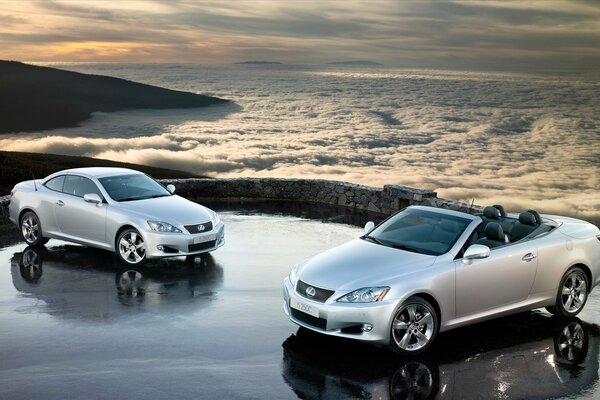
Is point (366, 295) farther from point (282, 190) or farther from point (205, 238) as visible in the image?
point (282, 190)

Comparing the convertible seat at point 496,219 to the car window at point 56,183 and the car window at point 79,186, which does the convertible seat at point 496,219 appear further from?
the car window at point 56,183

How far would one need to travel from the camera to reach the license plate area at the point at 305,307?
8.54m

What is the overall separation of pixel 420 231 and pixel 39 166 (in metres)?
43.9

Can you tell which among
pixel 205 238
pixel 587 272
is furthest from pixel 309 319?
pixel 205 238

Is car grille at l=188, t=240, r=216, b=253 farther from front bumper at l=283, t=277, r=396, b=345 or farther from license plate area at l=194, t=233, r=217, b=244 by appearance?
front bumper at l=283, t=277, r=396, b=345

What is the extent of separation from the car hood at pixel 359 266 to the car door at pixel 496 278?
52cm

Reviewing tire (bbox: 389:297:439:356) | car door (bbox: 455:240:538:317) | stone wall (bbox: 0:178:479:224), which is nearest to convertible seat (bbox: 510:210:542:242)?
car door (bbox: 455:240:538:317)

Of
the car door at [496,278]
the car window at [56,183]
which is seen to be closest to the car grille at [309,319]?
the car door at [496,278]

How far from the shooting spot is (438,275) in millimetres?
8633

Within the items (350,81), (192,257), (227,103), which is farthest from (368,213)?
(350,81)

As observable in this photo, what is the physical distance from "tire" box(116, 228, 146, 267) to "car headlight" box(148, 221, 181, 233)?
0.29 meters

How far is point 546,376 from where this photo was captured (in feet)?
26.8

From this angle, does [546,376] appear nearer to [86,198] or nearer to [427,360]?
[427,360]

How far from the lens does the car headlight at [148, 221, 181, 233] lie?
42.7 feet
